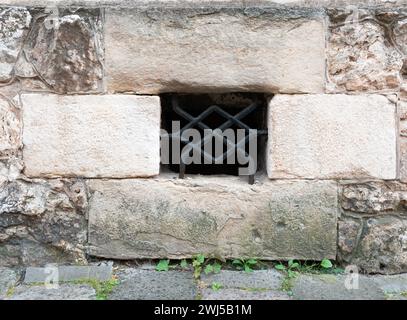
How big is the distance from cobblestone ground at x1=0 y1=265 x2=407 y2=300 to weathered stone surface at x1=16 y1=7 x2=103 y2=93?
829mm

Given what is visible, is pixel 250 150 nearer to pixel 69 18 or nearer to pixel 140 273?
pixel 140 273

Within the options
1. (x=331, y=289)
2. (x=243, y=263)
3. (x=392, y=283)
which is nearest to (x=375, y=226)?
(x=392, y=283)

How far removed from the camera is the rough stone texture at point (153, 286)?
4.91 feet

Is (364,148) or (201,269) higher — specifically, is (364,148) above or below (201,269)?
above

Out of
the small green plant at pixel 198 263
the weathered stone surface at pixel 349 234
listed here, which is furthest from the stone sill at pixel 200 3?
the small green plant at pixel 198 263

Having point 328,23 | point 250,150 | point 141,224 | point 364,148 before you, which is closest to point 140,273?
point 141,224

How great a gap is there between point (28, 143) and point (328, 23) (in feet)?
4.73

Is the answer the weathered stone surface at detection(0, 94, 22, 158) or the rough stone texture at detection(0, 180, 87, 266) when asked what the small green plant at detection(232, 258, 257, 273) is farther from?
the weathered stone surface at detection(0, 94, 22, 158)

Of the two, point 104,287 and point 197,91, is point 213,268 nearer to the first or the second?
point 104,287

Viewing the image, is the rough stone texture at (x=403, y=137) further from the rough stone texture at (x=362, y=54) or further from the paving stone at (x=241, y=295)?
the paving stone at (x=241, y=295)

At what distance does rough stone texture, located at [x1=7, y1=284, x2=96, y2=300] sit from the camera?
1479mm

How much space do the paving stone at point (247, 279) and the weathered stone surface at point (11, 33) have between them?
128 cm

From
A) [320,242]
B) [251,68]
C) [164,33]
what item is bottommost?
[320,242]

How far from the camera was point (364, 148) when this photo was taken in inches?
68.4
